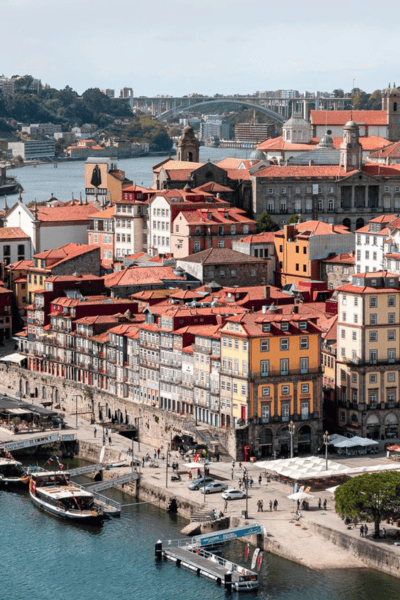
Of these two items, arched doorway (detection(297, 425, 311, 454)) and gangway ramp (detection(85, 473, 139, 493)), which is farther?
arched doorway (detection(297, 425, 311, 454))

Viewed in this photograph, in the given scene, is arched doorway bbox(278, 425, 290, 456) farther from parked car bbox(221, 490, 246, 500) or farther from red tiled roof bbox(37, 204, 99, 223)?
red tiled roof bbox(37, 204, 99, 223)

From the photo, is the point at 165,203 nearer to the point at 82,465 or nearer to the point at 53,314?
the point at 53,314

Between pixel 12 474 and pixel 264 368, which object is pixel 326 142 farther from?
pixel 12 474

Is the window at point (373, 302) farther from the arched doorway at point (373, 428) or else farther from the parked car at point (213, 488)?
the parked car at point (213, 488)

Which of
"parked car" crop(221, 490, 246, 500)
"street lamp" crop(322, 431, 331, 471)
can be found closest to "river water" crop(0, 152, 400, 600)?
"parked car" crop(221, 490, 246, 500)

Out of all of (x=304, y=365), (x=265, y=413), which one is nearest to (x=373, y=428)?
(x=304, y=365)

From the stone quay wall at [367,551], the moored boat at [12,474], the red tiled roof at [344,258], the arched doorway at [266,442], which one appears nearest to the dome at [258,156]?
the red tiled roof at [344,258]

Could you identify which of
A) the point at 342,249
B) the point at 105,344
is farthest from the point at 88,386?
the point at 342,249
